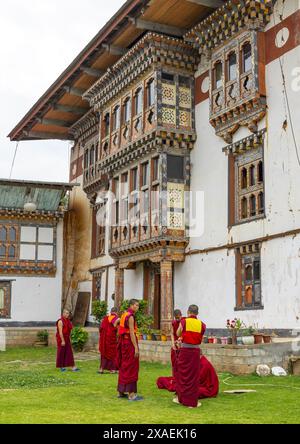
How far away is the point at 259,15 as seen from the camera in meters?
15.5

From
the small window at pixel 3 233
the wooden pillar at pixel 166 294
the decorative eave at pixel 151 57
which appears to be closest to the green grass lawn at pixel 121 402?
the wooden pillar at pixel 166 294

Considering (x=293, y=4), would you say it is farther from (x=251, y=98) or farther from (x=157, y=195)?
(x=157, y=195)

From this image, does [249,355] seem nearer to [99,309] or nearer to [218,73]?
[218,73]

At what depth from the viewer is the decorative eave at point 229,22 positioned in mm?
15398

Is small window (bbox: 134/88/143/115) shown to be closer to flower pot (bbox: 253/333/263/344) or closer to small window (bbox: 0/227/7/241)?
flower pot (bbox: 253/333/263/344)

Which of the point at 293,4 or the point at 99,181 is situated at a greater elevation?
the point at 293,4

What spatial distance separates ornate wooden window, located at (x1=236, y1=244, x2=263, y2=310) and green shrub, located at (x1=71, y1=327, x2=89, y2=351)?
5822 millimetres

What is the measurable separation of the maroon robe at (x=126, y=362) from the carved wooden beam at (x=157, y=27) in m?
11.2

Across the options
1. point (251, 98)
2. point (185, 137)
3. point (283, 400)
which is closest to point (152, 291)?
point (185, 137)

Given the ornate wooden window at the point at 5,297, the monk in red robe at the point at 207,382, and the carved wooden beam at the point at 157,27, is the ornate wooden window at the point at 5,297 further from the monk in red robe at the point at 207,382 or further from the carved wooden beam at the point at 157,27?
the monk in red robe at the point at 207,382

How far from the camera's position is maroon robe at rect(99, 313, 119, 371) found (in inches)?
543

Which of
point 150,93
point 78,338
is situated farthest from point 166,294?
point 150,93

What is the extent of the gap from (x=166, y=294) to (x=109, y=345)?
13.8ft
